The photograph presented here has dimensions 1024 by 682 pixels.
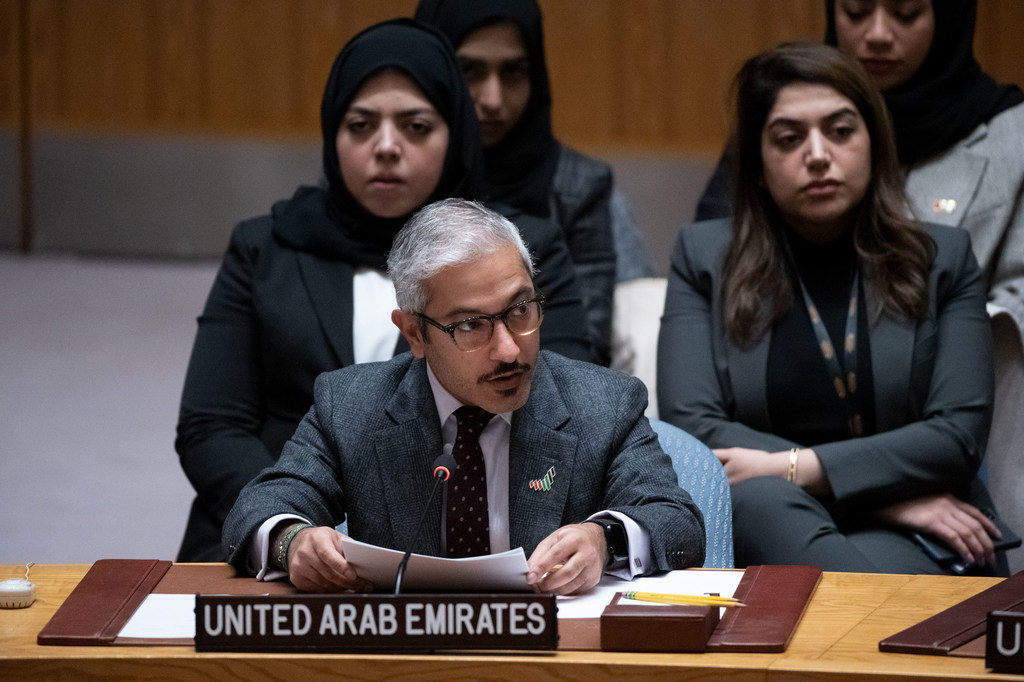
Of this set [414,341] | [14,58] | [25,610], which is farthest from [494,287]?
[14,58]

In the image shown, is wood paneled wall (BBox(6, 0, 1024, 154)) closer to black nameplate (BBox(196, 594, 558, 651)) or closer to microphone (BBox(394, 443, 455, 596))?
microphone (BBox(394, 443, 455, 596))

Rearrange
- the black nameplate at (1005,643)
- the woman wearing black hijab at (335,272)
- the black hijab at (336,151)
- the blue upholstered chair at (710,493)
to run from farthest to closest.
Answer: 1. the black hijab at (336,151)
2. the woman wearing black hijab at (335,272)
3. the blue upholstered chair at (710,493)
4. the black nameplate at (1005,643)

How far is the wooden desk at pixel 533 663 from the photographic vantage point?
1.56 m

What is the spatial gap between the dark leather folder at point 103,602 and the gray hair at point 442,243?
570mm

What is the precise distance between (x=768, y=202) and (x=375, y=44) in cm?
96

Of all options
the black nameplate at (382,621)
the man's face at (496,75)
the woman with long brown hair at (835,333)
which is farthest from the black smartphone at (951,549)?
the man's face at (496,75)

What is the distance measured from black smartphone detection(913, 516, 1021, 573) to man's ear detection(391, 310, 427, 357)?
1188mm

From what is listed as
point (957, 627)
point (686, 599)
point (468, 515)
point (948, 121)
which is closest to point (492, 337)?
point (468, 515)

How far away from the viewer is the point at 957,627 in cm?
167

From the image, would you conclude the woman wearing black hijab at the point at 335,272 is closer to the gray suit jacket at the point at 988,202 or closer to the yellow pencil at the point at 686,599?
the gray suit jacket at the point at 988,202

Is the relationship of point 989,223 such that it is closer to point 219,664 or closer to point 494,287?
point 494,287

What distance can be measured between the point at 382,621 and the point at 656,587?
1.53 feet

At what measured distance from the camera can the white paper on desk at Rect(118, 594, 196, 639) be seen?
1.71m

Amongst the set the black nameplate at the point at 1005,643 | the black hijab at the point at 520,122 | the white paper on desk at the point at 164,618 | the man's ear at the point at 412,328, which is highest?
the black hijab at the point at 520,122
